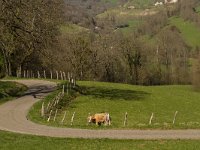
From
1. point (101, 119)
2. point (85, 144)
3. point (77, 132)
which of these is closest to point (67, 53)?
point (101, 119)

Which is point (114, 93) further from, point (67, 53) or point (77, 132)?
point (67, 53)

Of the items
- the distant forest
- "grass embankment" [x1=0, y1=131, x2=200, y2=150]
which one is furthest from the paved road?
the distant forest

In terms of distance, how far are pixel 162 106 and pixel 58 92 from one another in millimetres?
15589

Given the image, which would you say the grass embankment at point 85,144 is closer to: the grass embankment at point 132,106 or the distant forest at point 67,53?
the grass embankment at point 132,106

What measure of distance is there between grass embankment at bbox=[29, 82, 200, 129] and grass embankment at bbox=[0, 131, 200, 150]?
628 cm

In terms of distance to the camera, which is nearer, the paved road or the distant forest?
the paved road

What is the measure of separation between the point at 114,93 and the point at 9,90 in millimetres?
18424

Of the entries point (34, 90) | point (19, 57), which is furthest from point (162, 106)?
point (19, 57)

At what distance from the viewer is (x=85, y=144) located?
101ft

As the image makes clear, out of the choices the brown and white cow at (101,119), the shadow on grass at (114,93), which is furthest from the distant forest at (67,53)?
the brown and white cow at (101,119)

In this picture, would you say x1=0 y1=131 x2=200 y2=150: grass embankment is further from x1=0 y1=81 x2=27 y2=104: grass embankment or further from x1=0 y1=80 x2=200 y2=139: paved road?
x1=0 y1=81 x2=27 y2=104: grass embankment

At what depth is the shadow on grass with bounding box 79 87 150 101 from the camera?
67.1 meters

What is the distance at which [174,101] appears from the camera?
6994 centimetres

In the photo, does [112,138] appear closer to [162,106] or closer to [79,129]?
[79,129]
